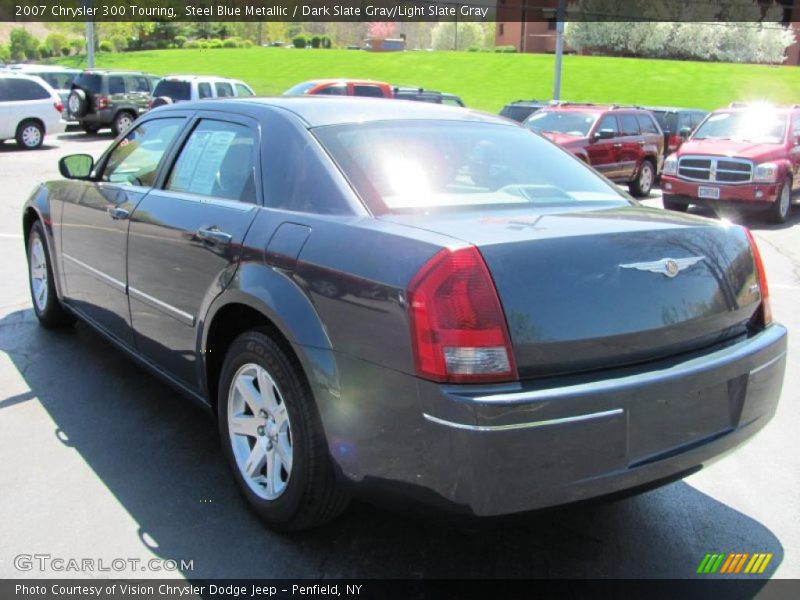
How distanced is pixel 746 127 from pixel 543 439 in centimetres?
1262

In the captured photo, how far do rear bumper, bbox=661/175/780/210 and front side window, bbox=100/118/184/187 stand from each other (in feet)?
32.1

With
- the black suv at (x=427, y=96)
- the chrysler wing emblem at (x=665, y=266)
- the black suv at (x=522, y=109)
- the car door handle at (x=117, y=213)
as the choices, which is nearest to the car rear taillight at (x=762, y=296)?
the chrysler wing emblem at (x=665, y=266)

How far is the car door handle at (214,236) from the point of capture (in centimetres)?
322

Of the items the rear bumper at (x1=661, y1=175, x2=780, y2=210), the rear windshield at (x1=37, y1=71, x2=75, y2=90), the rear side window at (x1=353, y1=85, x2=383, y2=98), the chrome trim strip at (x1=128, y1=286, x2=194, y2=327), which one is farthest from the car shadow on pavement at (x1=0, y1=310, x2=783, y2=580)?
the rear windshield at (x1=37, y1=71, x2=75, y2=90)

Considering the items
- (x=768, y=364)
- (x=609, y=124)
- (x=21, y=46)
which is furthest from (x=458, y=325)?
A: (x=21, y=46)

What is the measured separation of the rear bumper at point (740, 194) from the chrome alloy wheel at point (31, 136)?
620 inches

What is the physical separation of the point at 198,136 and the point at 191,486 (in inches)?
68.6

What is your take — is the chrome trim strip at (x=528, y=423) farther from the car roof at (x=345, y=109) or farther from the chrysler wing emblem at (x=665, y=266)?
the car roof at (x=345, y=109)

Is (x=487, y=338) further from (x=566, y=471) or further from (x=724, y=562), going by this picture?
(x=724, y=562)

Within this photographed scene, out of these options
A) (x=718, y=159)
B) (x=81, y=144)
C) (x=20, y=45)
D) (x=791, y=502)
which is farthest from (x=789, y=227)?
(x=20, y=45)

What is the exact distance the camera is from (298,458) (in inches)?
110

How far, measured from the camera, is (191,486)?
3.42 metres

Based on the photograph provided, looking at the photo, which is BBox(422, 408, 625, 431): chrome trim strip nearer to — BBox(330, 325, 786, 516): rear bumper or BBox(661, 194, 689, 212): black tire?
BBox(330, 325, 786, 516): rear bumper

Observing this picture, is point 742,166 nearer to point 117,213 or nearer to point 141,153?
point 141,153
